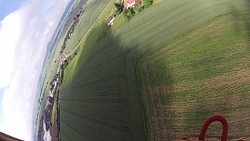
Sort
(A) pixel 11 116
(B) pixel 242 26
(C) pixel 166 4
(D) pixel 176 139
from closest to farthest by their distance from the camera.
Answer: (A) pixel 11 116
(D) pixel 176 139
(C) pixel 166 4
(B) pixel 242 26

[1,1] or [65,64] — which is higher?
[1,1]

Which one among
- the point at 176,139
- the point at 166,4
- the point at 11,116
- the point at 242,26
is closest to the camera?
the point at 11,116

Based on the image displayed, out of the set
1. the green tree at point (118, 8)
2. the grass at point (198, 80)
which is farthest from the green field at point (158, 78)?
the green tree at point (118, 8)

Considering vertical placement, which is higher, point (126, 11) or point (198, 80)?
point (126, 11)

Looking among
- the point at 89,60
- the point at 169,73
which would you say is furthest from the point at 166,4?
the point at 89,60

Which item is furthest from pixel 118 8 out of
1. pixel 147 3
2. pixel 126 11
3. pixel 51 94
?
pixel 51 94

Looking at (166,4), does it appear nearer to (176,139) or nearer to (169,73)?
(169,73)

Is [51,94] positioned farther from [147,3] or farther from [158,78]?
[147,3]

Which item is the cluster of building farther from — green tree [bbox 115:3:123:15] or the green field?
green tree [bbox 115:3:123:15]
